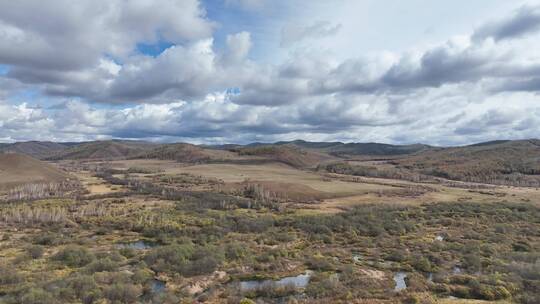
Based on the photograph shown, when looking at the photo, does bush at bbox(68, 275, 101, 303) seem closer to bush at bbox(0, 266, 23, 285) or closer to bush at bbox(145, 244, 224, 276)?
bush at bbox(0, 266, 23, 285)

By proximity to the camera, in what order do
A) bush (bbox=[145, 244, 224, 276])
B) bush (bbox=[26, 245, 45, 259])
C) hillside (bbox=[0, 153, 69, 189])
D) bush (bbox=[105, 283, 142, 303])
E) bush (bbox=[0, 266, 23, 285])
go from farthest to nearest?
hillside (bbox=[0, 153, 69, 189]) → bush (bbox=[26, 245, 45, 259]) → bush (bbox=[145, 244, 224, 276]) → bush (bbox=[0, 266, 23, 285]) → bush (bbox=[105, 283, 142, 303])

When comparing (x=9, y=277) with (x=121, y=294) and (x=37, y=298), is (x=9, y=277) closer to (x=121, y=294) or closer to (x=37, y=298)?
(x=37, y=298)

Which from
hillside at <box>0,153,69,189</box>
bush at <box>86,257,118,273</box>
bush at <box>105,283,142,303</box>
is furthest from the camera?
hillside at <box>0,153,69,189</box>

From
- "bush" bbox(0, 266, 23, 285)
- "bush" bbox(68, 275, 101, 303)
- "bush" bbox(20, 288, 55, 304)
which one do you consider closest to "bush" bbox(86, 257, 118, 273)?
"bush" bbox(68, 275, 101, 303)

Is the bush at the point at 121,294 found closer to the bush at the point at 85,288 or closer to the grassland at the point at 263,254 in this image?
the grassland at the point at 263,254

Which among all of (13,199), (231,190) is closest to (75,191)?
(13,199)

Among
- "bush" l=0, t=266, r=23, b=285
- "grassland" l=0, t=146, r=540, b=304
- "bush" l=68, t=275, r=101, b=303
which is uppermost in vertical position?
"bush" l=68, t=275, r=101, b=303

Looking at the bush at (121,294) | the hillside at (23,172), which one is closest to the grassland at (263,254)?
the bush at (121,294)

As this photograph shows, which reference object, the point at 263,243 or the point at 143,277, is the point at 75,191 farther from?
the point at 143,277
